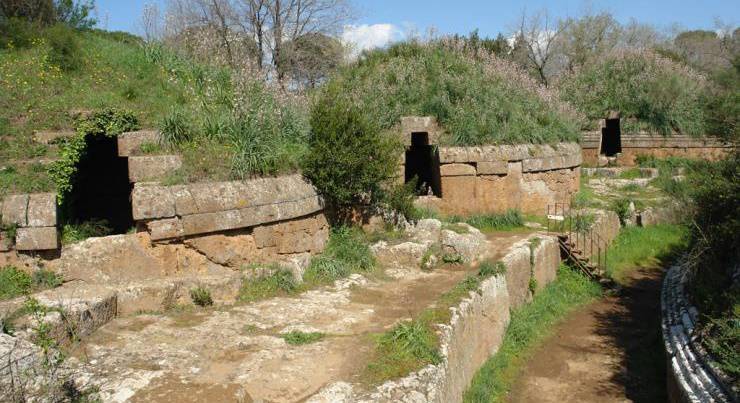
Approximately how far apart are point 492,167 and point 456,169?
750 mm

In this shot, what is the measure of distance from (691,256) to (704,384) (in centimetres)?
361

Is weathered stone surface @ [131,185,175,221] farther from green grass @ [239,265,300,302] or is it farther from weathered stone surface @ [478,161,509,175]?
weathered stone surface @ [478,161,509,175]

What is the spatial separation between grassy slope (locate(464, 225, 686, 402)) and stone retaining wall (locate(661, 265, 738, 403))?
1.82 metres

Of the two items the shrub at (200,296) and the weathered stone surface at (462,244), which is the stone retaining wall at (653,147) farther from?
the shrub at (200,296)

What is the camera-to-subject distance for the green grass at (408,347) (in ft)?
16.3

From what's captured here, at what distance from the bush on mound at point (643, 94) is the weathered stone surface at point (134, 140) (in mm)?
15686

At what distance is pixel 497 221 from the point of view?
37.5 ft

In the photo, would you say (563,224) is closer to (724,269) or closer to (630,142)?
(724,269)

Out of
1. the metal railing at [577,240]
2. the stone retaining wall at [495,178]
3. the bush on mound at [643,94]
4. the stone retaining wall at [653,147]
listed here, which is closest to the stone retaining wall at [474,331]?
the metal railing at [577,240]

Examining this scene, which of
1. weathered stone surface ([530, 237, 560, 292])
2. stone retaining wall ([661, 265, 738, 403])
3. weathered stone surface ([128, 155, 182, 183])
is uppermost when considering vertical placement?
weathered stone surface ([128, 155, 182, 183])

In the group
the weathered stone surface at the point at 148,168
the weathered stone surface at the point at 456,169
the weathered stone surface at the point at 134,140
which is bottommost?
the weathered stone surface at the point at 456,169

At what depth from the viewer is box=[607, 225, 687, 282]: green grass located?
12521 millimetres

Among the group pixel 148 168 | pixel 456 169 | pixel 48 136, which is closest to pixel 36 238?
pixel 148 168

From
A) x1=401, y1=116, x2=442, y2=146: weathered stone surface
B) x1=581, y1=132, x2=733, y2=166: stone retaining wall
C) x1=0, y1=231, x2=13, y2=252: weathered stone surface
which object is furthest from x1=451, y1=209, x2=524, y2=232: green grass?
x1=581, y1=132, x2=733, y2=166: stone retaining wall
